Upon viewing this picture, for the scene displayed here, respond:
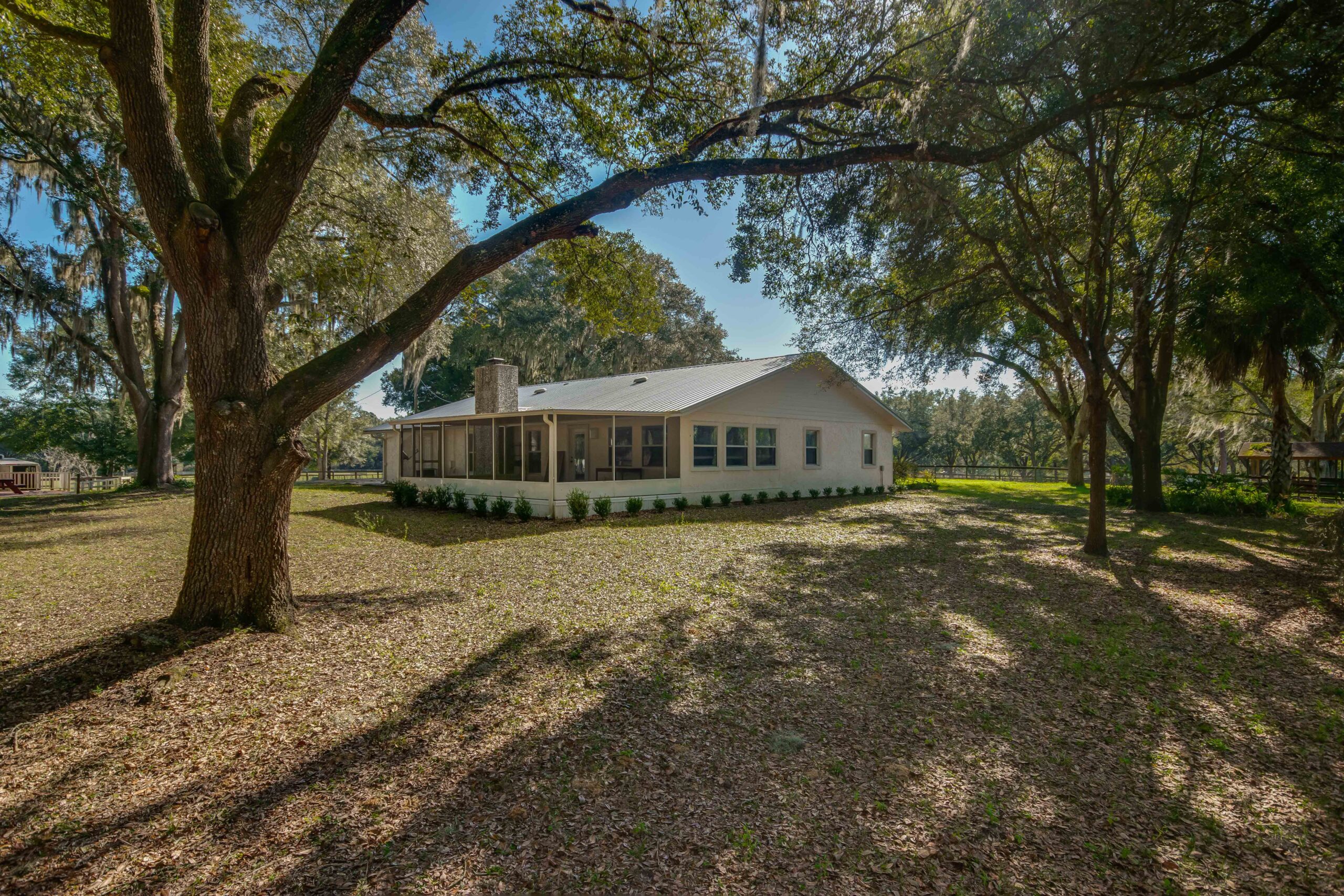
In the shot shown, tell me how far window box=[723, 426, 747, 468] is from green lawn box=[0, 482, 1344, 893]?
8.79 meters

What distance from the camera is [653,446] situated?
16.5m

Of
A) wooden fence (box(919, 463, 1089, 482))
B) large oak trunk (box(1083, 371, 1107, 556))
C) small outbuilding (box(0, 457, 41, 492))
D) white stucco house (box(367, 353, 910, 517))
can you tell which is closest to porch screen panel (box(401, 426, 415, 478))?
white stucco house (box(367, 353, 910, 517))

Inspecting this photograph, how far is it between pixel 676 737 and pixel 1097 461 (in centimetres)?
763

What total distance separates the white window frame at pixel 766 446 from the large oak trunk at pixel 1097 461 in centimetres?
844

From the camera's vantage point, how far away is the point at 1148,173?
9.04 metres

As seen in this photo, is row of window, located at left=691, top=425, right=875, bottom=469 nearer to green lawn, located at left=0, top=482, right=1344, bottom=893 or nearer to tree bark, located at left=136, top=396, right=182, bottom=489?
green lawn, located at left=0, top=482, right=1344, bottom=893

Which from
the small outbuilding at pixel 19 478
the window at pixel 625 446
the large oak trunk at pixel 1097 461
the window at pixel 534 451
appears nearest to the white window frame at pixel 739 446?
the window at pixel 625 446

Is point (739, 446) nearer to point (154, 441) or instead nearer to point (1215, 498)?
point (1215, 498)

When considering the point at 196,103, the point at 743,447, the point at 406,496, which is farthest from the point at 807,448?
the point at 196,103

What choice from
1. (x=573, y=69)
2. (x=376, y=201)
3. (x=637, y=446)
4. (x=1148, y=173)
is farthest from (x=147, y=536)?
(x=1148, y=173)

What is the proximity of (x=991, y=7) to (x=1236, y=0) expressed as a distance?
1.98 m

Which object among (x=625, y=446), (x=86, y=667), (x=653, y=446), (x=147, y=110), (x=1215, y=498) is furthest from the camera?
(x=625, y=446)

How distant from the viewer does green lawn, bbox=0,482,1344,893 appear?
222 cm

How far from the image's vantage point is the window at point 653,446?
653 inches
